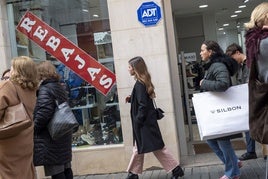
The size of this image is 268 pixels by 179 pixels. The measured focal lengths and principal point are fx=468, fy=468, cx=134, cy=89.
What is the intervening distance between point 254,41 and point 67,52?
4.30 m

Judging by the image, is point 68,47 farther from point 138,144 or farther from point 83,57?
point 138,144

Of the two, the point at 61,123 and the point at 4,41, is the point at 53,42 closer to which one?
the point at 4,41

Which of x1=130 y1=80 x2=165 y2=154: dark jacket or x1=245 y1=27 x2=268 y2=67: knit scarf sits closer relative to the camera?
x1=245 y1=27 x2=268 y2=67: knit scarf

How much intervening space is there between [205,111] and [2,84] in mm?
2237

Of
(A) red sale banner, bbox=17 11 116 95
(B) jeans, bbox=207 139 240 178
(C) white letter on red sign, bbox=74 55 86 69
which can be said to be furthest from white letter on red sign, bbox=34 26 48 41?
(B) jeans, bbox=207 139 240 178

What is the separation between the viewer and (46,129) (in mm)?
5008

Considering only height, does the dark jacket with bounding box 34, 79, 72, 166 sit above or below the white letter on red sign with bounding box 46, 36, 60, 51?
below

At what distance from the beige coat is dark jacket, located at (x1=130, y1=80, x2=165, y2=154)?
1592 millimetres

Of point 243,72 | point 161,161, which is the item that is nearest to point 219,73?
point 161,161

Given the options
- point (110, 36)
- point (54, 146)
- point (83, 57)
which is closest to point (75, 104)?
point (83, 57)

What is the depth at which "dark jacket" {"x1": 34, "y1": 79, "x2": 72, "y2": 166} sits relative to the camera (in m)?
4.90

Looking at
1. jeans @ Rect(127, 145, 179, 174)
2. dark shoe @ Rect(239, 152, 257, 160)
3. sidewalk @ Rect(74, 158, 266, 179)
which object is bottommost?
sidewalk @ Rect(74, 158, 266, 179)

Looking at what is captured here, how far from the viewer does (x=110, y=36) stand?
7.08 metres

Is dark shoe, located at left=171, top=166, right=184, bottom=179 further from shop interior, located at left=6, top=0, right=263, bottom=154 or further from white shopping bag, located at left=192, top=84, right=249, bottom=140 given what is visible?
shop interior, located at left=6, top=0, right=263, bottom=154
